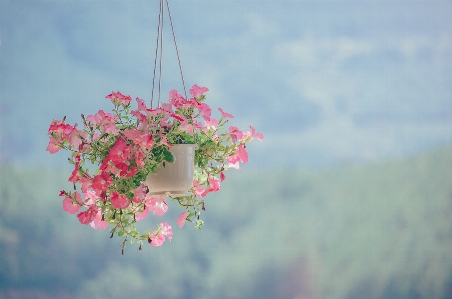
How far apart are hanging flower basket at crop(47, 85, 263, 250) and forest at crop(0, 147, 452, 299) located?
2.44 metres

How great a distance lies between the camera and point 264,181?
4250 millimetres

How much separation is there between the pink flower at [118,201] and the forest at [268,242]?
8.51ft

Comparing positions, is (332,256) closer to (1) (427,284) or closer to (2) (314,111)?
(1) (427,284)

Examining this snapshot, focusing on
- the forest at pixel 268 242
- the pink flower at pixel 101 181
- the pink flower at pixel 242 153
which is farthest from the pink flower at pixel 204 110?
the forest at pixel 268 242

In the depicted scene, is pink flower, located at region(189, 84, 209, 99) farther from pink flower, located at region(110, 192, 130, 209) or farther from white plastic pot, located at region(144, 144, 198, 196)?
pink flower, located at region(110, 192, 130, 209)

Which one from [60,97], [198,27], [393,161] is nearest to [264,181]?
[393,161]

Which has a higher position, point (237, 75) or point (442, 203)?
point (237, 75)

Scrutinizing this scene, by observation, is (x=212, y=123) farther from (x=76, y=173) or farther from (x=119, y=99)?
(x=76, y=173)

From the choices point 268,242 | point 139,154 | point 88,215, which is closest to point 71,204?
point 88,215

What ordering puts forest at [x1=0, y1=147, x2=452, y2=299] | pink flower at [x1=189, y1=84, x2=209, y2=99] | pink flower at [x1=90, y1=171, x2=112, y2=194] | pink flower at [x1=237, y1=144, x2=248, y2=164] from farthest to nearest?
forest at [x1=0, y1=147, x2=452, y2=299], pink flower at [x1=237, y1=144, x2=248, y2=164], pink flower at [x1=189, y1=84, x2=209, y2=99], pink flower at [x1=90, y1=171, x2=112, y2=194]

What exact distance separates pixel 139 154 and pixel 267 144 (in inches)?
113

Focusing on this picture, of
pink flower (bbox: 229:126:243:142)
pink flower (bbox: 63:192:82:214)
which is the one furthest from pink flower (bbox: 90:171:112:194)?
pink flower (bbox: 229:126:243:142)

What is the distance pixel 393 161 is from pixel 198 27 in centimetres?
170

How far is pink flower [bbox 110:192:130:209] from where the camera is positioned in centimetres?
151
